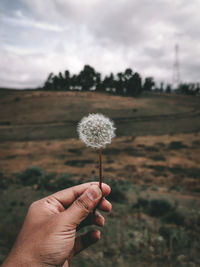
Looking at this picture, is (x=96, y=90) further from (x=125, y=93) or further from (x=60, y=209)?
(x=60, y=209)

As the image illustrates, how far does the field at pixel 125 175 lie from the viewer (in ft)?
19.8

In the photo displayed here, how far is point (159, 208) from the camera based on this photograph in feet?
29.1

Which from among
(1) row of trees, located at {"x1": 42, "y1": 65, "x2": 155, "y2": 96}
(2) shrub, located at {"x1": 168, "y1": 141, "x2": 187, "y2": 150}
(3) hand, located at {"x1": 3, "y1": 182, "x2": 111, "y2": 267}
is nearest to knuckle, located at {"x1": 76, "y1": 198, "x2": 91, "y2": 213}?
(3) hand, located at {"x1": 3, "y1": 182, "x2": 111, "y2": 267}

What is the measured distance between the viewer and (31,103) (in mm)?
58031

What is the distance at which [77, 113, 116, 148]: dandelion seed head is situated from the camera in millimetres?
2775

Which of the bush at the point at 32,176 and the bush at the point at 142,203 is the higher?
the bush at the point at 142,203

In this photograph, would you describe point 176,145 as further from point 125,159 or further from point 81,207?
point 81,207

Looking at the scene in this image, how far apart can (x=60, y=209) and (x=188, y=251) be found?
225 inches

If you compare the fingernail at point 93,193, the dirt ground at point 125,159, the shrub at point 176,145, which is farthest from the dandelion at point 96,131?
the shrub at point 176,145

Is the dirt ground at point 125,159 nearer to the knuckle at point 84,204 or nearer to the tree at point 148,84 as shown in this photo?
the knuckle at point 84,204

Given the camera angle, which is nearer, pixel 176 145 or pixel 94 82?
pixel 176 145

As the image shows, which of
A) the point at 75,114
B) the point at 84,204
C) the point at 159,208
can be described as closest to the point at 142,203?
the point at 159,208

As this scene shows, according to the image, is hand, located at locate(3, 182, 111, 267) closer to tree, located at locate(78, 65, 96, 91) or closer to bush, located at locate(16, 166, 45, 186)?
bush, located at locate(16, 166, 45, 186)

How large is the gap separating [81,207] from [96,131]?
1.18m
